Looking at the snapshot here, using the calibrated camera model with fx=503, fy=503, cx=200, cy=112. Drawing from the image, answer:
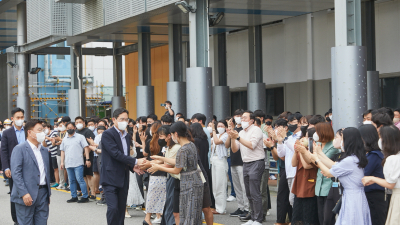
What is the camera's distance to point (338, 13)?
10.7 metres

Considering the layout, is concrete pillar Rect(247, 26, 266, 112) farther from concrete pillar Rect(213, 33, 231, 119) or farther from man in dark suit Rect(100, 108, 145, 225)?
man in dark suit Rect(100, 108, 145, 225)

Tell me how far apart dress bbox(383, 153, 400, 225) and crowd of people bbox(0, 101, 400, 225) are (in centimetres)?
1

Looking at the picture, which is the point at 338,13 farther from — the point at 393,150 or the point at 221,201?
the point at 393,150

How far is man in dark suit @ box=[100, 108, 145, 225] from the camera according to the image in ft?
24.6

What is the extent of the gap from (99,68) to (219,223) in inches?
1383

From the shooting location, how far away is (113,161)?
762 cm

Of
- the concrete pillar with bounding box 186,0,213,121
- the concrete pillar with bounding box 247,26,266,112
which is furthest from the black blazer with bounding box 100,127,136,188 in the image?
the concrete pillar with bounding box 247,26,266,112

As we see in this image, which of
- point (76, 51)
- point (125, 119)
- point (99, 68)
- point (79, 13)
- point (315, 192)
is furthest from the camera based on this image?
point (99, 68)

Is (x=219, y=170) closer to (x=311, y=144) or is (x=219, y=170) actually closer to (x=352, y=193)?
(x=311, y=144)

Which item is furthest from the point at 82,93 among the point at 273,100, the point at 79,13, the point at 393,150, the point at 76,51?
the point at 393,150

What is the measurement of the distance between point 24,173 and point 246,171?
3.82m

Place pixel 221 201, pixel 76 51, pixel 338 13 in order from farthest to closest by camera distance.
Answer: pixel 76 51, pixel 338 13, pixel 221 201

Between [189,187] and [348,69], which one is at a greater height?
[348,69]

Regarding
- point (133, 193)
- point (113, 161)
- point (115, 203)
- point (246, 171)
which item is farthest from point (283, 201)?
point (133, 193)
